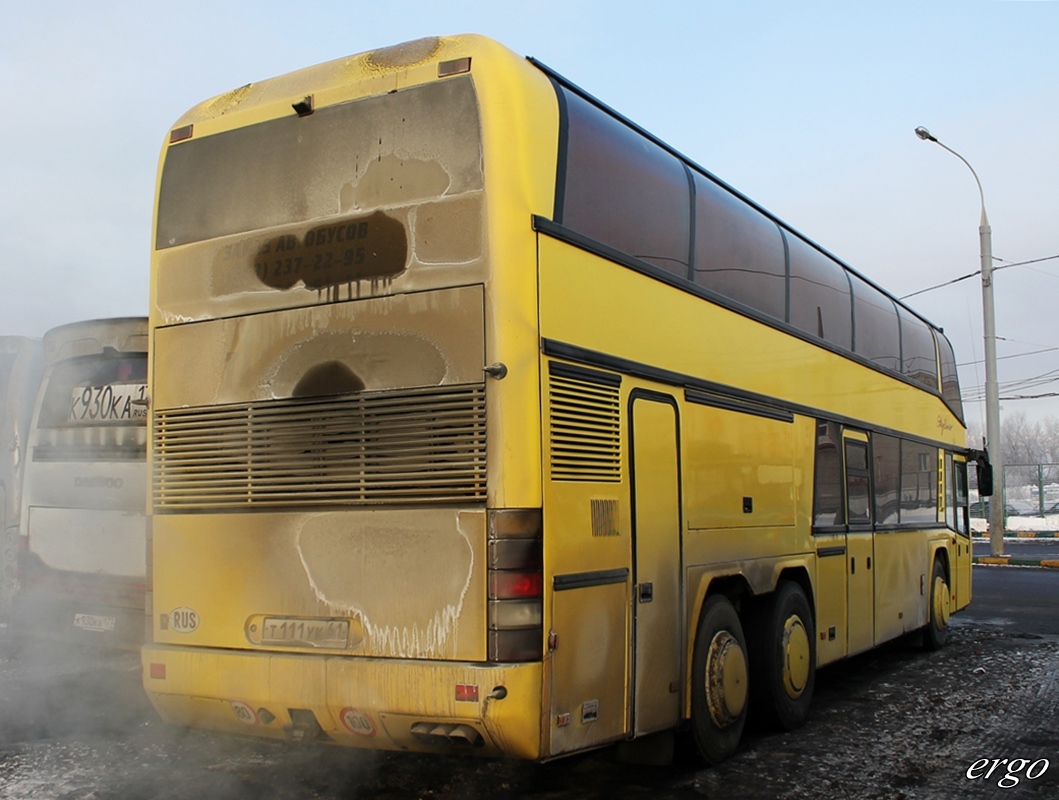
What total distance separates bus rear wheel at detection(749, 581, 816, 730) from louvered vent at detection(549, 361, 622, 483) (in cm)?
244

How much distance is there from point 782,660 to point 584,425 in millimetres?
3112

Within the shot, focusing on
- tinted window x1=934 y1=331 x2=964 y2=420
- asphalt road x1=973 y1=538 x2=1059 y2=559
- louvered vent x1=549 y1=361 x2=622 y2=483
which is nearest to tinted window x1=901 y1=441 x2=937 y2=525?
tinted window x1=934 y1=331 x2=964 y2=420

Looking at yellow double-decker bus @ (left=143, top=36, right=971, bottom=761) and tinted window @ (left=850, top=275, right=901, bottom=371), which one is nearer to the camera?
yellow double-decker bus @ (left=143, top=36, right=971, bottom=761)

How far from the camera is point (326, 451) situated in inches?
209

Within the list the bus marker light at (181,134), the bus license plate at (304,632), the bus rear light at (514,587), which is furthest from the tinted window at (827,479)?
the bus marker light at (181,134)

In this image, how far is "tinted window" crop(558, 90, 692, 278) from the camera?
18.3 ft

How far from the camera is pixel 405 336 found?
5.12m

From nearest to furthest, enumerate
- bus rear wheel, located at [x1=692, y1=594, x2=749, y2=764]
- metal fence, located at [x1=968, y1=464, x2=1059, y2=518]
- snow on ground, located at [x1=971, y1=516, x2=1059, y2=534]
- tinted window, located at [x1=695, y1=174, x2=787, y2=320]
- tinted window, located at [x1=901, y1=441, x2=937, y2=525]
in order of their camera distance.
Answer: bus rear wheel, located at [x1=692, y1=594, x2=749, y2=764] → tinted window, located at [x1=695, y1=174, x2=787, y2=320] → tinted window, located at [x1=901, y1=441, x2=937, y2=525] → metal fence, located at [x1=968, y1=464, x2=1059, y2=518] → snow on ground, located at [x1=971, y1=516, x2=1059, y2=534]

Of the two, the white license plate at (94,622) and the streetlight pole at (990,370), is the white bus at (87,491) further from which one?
Result: the streetlight pole at (990,370)

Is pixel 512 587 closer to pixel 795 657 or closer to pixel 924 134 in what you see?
pixel 795 657

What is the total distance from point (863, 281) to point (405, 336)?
23.7 ft

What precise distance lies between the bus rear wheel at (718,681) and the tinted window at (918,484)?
16.3 ft

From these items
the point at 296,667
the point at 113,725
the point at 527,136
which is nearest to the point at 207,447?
the point at 296,667

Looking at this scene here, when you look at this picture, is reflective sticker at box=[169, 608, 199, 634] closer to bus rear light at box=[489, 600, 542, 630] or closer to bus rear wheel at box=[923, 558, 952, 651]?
bus rear light at box=[489, 600, 542, 630]
